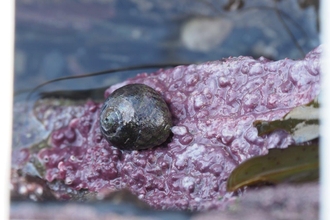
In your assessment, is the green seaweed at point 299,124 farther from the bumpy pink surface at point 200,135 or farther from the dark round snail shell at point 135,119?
the dark round snail shell at point 135,119

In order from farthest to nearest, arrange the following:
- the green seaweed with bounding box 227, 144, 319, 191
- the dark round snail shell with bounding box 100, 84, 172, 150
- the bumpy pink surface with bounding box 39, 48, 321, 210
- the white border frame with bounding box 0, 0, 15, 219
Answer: the dark round snail shell with bounding box 100, 84, 172, 150 < the bumpy pink surface with bounding box 39, 48, 321, 210 < the white border frame with bounding box 0, 0, 15, 219 < the green seaweed with bounding box 227, 144, 319, 191

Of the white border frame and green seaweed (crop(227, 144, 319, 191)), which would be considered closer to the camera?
green seaweed (crop(227, 144, 319, 191))

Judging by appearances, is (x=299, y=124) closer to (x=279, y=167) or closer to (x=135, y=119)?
(x=279, y=167)

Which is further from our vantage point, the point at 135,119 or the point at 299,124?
the point at 135,119

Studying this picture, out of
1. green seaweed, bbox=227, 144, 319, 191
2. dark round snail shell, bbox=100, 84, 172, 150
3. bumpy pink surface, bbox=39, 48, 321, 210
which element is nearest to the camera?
green seaweed, bbox=227, 144, 319, 191

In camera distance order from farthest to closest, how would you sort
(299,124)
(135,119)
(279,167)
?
(135,119) < (299,124) < (279,167)

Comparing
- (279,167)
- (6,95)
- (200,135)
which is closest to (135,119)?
(200,135)

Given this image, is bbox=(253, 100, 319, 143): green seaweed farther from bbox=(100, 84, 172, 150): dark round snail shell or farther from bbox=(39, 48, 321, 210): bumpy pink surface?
bbox=(100, 84, 172, 150): dark round snail shell

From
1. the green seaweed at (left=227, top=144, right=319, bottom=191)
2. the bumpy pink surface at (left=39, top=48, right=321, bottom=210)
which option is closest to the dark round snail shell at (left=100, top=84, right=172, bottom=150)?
the bumpy pink surface at (left=39, top=48, right=321, bottom=210)
